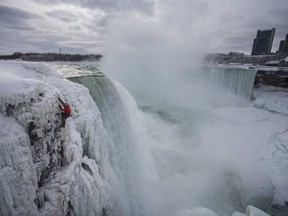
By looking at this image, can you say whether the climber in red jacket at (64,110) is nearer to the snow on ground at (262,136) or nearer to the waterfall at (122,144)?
the waterfall at (122,144)

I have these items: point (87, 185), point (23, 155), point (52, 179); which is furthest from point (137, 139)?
point (23, 155)

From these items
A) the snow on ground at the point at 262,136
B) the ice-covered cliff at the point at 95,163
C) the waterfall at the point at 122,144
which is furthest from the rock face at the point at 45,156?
the snow on ground at the point at 262,136

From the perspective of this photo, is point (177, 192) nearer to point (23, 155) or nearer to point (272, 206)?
point (272, 206)

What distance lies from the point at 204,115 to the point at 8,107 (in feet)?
51.0

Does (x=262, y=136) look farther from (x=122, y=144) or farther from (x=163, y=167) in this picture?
(x=122, y=144)

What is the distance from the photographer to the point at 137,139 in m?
7.93

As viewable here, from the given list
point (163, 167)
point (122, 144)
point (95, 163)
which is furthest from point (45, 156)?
point (163, 167)

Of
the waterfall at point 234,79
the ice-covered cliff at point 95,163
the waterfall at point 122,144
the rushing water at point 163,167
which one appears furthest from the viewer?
the waterfall at point 234,79

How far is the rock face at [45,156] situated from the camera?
273cm

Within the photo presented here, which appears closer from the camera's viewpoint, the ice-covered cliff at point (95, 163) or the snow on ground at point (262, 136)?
the ice-covered cliff at point (95, 163)

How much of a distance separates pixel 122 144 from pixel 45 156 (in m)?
3.70

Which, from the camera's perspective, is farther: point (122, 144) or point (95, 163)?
Answer: point (122, 144)

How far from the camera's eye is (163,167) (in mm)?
9508

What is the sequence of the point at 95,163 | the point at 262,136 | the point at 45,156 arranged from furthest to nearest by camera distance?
the point at 262,136, the point at 95,163, the point at 45,156
